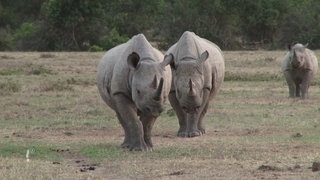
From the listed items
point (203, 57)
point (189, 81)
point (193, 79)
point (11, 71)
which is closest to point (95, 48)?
point (11, 71)

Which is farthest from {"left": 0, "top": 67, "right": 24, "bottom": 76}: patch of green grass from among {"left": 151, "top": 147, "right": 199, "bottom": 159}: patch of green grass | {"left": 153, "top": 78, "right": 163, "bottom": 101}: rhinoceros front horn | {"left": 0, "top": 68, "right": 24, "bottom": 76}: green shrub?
{"left": 153, "top": 78, "right": 163, "bottom": 101}: rhinoceros front horn

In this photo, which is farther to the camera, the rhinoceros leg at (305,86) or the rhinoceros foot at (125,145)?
the rhinoceros leg at (305,86)

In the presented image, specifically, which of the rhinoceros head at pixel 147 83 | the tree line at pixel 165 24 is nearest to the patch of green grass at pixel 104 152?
the rhinoceros head at pixel 147 83

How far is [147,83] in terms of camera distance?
451 inches

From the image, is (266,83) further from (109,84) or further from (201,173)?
(201,173)

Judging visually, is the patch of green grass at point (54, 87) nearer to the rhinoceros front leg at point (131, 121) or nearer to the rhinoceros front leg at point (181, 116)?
the rhinoceros front leg at point (181, 116)

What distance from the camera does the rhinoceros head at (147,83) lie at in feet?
37.3

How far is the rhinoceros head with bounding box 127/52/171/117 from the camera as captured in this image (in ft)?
37.3

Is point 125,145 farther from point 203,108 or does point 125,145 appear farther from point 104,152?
point 203,108

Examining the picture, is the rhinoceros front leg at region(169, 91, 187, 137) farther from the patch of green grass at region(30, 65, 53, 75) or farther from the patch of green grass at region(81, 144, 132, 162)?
the patch of green grass at region(30, 65, 53, 75)

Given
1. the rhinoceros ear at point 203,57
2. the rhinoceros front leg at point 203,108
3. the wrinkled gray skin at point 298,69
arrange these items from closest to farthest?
the rhinoceros ear at point 203,57, the rhinoceros front leg at point 203,108, the wrinkled gray skin at point 298,69

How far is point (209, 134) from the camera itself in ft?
47.4

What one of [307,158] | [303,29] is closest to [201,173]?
[307,158]

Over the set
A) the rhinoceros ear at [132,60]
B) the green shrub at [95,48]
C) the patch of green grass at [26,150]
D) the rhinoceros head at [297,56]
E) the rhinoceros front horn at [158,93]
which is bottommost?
the green shrub at [95,48]
